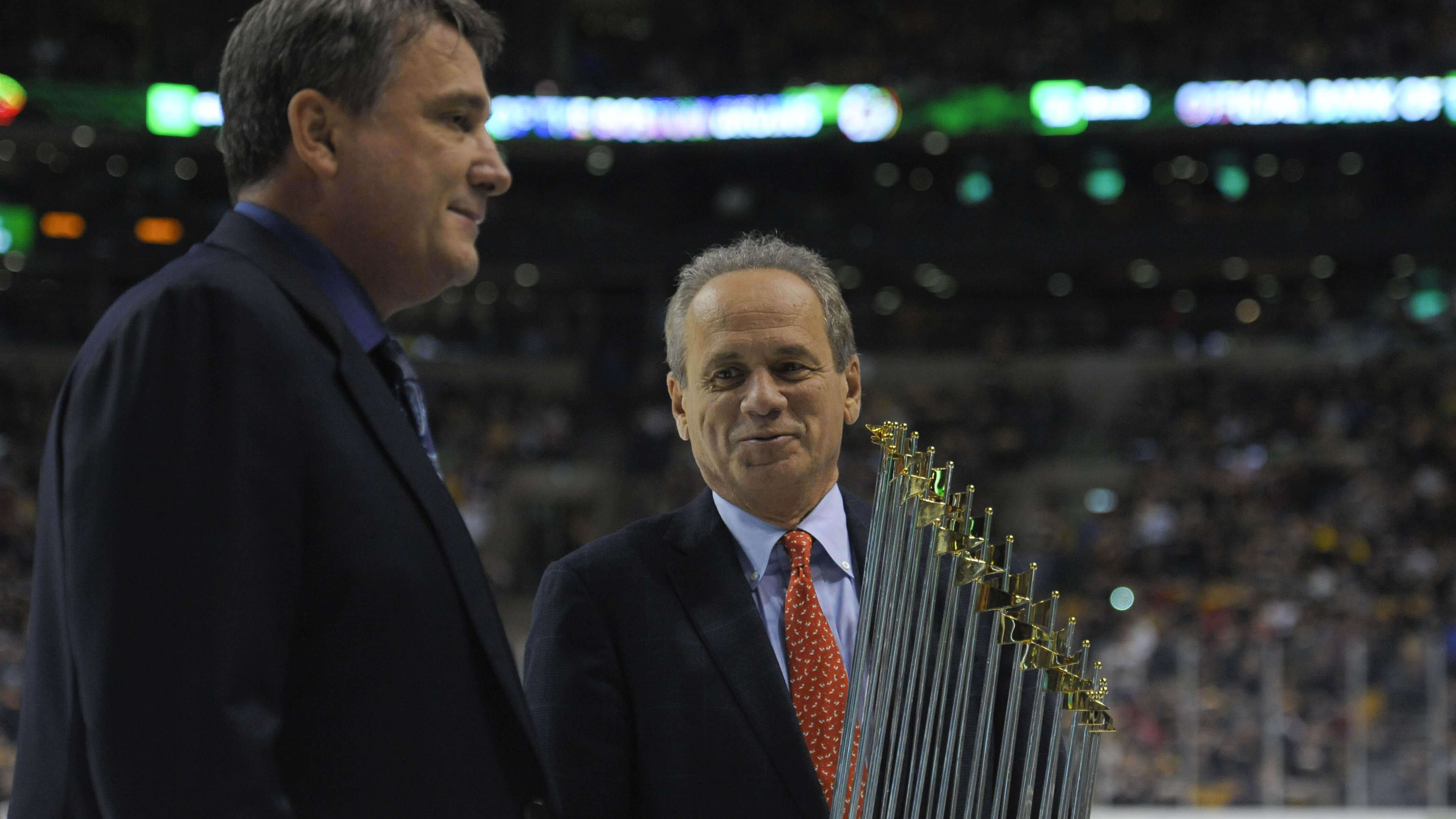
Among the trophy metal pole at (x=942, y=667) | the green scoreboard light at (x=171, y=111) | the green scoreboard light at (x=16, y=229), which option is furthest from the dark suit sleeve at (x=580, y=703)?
the green scoreboard light at (x=16, y=229)

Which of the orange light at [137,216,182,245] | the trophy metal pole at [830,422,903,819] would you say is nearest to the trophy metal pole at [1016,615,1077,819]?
the trophy metal pole at [830,422,903,819]

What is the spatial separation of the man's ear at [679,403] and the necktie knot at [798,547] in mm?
241

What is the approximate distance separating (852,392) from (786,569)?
12.8 inches

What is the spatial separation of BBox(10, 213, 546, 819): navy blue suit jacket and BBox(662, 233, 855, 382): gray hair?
783 mm

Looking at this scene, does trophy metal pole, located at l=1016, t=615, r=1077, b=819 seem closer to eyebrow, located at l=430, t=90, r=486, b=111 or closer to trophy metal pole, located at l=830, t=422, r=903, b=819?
trophy metal pole, located at l=830, t=422, r=903, b=819

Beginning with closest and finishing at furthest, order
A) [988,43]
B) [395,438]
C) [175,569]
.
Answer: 1. [175,569]
2. [395,438]
3. [988,43]

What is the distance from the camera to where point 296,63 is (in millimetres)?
1635

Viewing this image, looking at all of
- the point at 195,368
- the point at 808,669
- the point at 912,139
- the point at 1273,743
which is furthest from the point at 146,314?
the point at 912,139

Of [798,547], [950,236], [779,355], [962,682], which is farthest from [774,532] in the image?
[950,236]

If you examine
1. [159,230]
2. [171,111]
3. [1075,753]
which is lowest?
[1075,753]

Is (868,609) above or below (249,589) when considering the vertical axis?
above

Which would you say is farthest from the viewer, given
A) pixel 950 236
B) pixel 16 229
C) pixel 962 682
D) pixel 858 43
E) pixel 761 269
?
pixel 858 43

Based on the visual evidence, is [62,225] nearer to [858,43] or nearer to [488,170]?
[858,43]

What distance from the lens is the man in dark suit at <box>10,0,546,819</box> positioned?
4.36 ft
